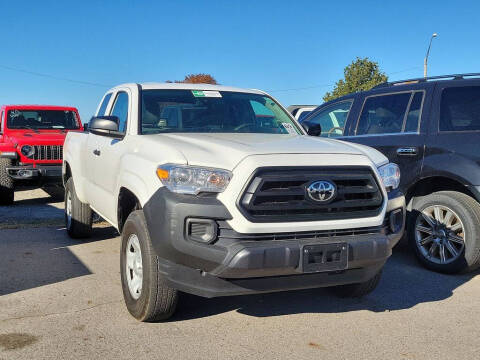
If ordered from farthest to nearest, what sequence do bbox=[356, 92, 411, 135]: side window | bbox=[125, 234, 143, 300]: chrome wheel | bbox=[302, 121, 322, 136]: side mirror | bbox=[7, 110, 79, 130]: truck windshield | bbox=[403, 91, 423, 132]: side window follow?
bbox=[7, 110, 79, 130]: truck windshield
bbox=[356, 92, 411, 135]: side window
bbox=[403, 91, 423, 132]: side window
bbox=[302, 121, 322, 136]: side mirror
bbox=[125, 234, 143, 300]: chrome wheel

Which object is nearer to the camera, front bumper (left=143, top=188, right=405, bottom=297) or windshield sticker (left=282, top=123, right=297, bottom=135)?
front bumper (left=143, top=188, right=405, bottom=297)

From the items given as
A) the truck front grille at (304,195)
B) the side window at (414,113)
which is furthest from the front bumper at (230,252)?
the side window at (414,113)

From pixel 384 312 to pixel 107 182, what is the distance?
103 inches

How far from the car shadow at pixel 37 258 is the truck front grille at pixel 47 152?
3.13 m

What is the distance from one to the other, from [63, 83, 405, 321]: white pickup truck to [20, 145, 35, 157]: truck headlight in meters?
6.59

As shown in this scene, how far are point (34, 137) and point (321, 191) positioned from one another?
8.32 meters

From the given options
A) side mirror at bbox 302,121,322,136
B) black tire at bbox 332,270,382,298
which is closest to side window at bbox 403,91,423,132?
side mirror at bbox 302,121,322,136

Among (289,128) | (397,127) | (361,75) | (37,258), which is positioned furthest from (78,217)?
(361,75)

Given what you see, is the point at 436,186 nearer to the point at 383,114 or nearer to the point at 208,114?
A: the point at 383,114

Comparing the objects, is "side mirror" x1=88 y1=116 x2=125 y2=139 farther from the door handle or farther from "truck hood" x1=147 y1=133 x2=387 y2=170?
the door handle

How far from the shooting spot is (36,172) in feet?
32.8

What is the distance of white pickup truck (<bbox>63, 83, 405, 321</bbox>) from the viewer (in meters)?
3.22

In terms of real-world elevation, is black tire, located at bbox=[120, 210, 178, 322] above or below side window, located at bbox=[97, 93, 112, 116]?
below

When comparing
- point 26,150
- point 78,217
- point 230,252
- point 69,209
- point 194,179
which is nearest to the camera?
point 230,252
